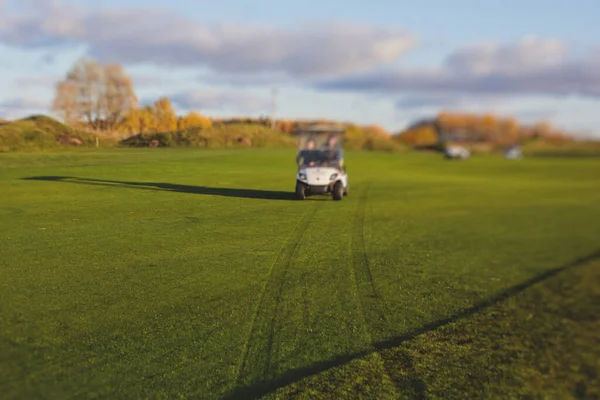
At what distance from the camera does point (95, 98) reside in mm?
14328

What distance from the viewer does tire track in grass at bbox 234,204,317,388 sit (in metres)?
5.28

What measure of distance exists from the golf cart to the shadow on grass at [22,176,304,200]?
137cm

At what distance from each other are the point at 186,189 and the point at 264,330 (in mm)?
12352

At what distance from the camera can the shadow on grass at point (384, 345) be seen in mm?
4652

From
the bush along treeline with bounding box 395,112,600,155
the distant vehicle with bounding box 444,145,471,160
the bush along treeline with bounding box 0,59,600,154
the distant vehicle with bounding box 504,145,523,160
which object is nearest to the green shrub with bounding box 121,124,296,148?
the bush along treeline with bounding box 0,59,600,154

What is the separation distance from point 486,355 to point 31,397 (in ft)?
15.1

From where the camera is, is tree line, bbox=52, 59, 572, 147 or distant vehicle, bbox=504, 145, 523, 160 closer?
distant vehicle, bbox=504, 145, 523, 160

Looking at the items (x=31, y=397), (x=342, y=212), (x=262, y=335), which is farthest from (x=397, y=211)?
(x=31, y=397)

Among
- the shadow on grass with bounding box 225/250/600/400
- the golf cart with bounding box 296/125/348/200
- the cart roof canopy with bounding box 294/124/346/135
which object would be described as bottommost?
the shadow on grass with bounding box 225/250/600/400

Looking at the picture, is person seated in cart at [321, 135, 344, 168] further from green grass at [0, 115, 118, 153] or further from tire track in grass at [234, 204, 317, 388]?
tire track in grass at [234, 204, 317, 388]

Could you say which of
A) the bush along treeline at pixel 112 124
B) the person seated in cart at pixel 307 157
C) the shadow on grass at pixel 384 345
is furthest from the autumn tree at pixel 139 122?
the shadow on grass at pixel 384 345

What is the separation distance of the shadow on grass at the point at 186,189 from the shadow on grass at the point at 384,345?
481 inches

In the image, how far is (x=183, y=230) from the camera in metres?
12.7

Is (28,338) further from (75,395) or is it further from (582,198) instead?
(582,198)
